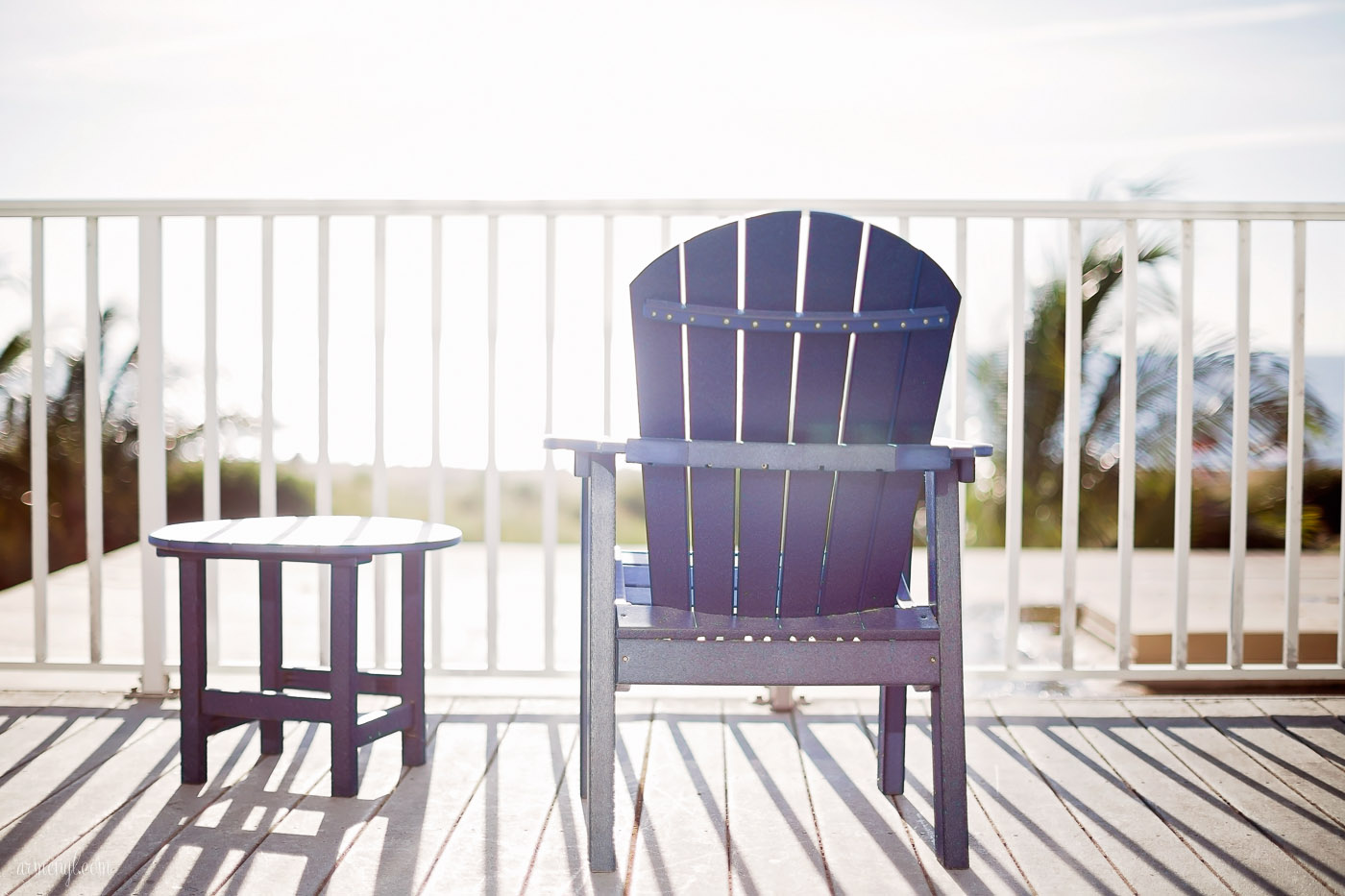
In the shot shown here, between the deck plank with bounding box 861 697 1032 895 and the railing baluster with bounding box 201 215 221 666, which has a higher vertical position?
the railing baluster with bounding box 201 215 221 666

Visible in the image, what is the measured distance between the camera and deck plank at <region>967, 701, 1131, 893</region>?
1.43 meters

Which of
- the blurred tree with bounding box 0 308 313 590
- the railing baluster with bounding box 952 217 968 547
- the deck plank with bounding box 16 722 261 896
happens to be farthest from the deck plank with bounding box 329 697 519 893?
the blurred tree with bounding box 0 308 313 590

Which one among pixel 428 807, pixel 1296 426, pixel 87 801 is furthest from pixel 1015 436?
pixel 87 801

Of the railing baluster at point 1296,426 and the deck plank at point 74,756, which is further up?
the railing baluster at point 1296,426

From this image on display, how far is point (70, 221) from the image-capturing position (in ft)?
7.66

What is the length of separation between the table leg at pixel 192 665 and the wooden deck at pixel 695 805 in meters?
0.06

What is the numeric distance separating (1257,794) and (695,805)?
113cm

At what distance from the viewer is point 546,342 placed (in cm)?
228

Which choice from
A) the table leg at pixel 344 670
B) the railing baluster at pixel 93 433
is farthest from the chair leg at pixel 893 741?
the railing baluster at pixel 93 433

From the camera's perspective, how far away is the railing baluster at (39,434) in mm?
2287

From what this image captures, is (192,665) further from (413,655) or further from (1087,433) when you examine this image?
(1087,433)

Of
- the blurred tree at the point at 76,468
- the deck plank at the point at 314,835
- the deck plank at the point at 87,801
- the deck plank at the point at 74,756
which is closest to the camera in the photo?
the deck plank at the point at 314,835

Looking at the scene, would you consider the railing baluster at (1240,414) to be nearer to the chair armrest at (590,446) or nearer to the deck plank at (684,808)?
the deck plank at (684,808)

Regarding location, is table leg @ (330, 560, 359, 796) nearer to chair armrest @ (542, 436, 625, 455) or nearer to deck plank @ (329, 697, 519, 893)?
deck plank @ (329, 697, 519, 893)
